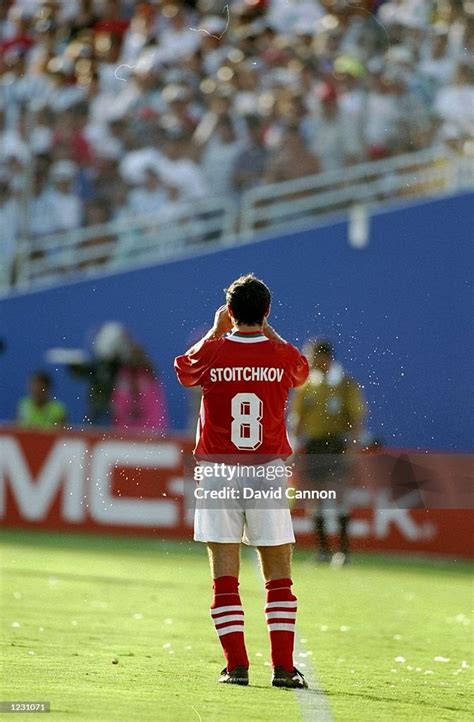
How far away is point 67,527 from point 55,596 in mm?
4084

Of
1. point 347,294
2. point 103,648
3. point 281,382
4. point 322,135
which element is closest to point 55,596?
point 103,648

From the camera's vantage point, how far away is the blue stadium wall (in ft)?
17.5

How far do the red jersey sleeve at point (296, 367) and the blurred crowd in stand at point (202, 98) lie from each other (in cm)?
475

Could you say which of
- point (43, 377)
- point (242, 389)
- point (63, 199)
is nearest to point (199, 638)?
point (242, 389)

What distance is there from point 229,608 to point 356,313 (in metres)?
1.25

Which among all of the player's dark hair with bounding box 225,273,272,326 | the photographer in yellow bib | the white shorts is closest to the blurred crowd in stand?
the photographer in yellow bib

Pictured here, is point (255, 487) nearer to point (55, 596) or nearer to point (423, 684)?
point (423, 684)

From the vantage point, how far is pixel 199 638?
261 inches

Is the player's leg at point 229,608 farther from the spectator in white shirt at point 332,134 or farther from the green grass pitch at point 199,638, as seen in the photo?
the spectator in white shirt at point 332,134

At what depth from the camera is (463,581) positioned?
10.1 metres

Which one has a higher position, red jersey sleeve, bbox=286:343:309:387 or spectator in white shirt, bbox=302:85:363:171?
spectator in white shirt, bbox=302:85:363:171

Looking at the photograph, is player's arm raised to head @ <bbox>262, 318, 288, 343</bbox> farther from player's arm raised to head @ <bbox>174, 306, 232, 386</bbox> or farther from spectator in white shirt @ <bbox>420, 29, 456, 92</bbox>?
spectator in white shirt @ <bbox>420, 29, 456, 92</bbox>

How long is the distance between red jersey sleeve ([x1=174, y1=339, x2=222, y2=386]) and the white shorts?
0.98 feet

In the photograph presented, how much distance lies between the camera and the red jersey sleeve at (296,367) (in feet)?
16.2
